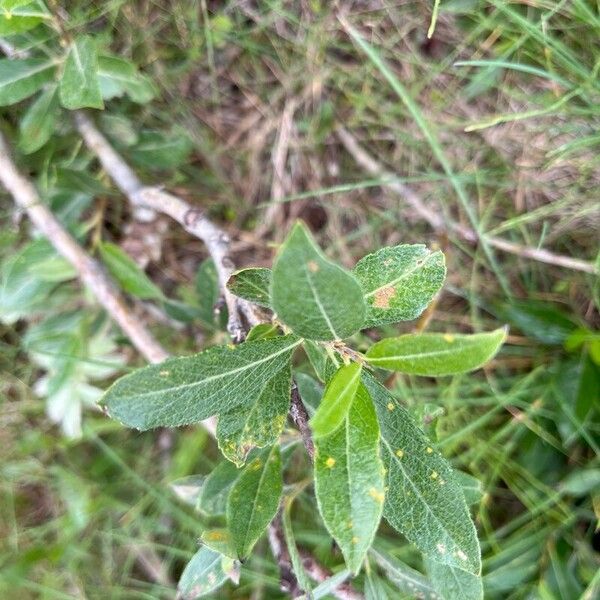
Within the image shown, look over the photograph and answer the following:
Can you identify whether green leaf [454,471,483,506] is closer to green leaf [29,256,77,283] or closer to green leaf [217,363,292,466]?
green leaf [217,363,292,466]

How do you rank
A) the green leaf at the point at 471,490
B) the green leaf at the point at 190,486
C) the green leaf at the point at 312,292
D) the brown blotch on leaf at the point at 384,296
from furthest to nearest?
the green leaf at the point at 190,486
the green leaf at the point at 471,490
the brown blotch on leaf at the point at 384,296
the green leaf at the point at 312,292

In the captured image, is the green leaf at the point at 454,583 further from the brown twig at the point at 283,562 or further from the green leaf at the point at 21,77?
the green leaf at the point at 21,77

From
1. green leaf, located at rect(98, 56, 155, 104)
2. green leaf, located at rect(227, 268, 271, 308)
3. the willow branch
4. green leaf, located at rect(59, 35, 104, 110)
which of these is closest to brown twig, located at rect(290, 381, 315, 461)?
green leaf, located at rect(227, 268, 271, 308)

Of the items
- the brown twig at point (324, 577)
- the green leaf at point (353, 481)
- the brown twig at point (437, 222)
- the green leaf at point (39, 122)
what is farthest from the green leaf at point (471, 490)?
the green leaf at point (39, 122)

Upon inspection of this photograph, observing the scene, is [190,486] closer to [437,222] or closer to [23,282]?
[23,282]

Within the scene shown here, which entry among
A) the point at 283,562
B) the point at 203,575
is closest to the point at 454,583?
the point at 283,562

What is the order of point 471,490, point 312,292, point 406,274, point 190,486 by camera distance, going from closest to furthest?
point 312,292, point 406,274, point 471,490, point 190,486
